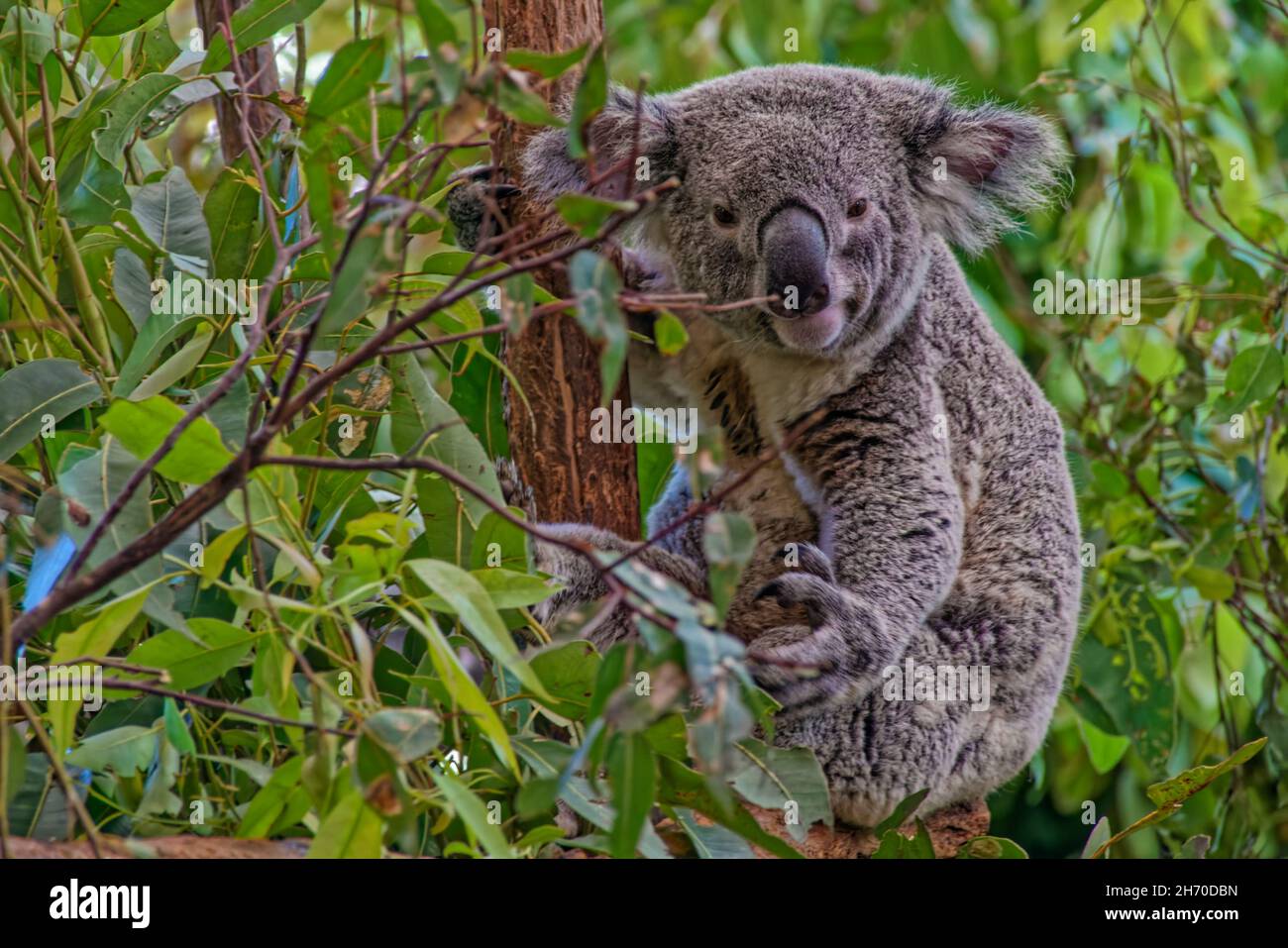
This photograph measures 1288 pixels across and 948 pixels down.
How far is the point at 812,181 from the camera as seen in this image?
109 inches

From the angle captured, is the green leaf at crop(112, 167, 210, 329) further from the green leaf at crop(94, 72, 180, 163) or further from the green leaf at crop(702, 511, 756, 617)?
the green leaf at crop(702, 511, 756, 617)

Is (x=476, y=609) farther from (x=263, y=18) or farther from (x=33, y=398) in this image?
(x=263, y=18)

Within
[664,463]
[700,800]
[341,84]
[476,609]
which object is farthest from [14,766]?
[664,463]

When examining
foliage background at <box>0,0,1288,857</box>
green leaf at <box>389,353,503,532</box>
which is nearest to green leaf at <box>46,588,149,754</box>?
foliage background at <box>0,0,1288,857</box>

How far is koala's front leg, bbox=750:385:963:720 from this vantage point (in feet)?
8.59

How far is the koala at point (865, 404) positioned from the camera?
108 inches

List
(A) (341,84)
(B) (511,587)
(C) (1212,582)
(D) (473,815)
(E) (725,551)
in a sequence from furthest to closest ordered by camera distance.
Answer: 1. (C) (1212,582)
2. (B) (511,587)
3. (A) (341,84)
4. (D) (473,815)
5. (E) (725,551)

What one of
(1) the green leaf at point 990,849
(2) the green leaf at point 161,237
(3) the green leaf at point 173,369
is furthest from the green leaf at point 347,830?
(1) the green leaf at point 990,849

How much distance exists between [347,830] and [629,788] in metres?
0.34

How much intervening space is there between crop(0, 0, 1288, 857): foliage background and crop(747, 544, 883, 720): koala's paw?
55cm

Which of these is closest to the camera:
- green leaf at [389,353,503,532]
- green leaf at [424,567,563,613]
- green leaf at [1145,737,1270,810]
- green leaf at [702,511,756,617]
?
green leaf at [702,511,756,617]
